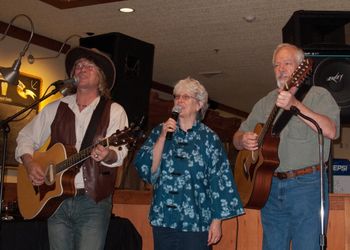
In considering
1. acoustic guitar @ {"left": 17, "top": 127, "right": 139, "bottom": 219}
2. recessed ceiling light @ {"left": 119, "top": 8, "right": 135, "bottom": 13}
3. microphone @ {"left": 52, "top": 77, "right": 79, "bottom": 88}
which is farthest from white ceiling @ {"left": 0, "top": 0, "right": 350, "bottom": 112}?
acoustic guitar @ {"left": 17, "top": 127, "right": 139, "bottom": 219}

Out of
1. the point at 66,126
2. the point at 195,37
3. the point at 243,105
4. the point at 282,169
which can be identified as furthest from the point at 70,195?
the point at 243,105

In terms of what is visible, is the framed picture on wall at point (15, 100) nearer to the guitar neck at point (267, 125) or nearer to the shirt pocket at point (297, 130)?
the guitar neck at point (267, 125)

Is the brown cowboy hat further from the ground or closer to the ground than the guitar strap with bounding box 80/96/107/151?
further from the ground

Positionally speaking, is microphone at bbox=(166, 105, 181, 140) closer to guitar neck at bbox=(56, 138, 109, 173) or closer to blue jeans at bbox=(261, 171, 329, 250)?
guitar neck at bbox=(56, 138, 109, 173)

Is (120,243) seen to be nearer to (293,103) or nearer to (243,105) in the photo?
(293,103)

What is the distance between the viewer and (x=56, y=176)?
9.91 ft

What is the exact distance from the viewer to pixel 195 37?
739 centimetres

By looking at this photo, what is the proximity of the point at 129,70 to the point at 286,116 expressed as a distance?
202 centimetres

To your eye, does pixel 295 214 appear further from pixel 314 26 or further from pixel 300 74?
pixel 314 26

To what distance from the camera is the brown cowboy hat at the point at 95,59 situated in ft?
11.2

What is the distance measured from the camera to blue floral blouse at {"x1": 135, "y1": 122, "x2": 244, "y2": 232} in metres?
2.87

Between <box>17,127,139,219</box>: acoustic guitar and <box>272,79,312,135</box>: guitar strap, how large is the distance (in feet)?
2.68

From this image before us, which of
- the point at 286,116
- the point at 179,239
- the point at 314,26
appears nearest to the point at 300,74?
the point at 286,116

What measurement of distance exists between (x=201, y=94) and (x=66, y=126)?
33.6 inches
